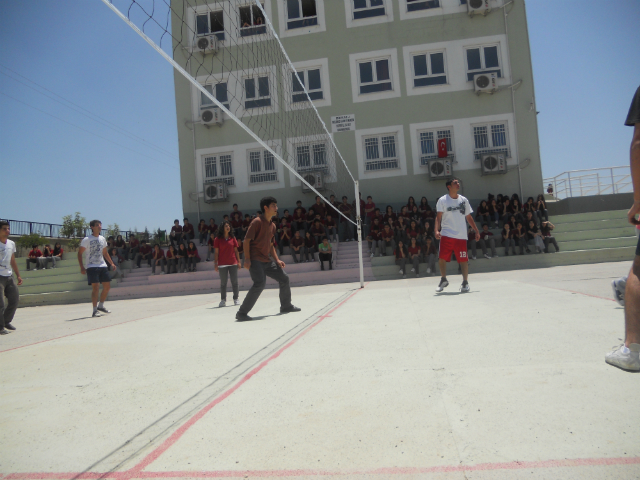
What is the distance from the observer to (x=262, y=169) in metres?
20.4

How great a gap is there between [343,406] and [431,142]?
59.8 feet

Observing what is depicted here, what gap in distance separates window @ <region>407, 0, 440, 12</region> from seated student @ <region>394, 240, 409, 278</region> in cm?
1103

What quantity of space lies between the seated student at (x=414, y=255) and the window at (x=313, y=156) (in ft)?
20.3

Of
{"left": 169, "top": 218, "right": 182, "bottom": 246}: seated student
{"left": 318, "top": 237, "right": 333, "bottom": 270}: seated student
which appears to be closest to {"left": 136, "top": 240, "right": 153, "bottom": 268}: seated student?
{"left": 169, "top": 218, "right": 182, "bottom": 246}: seated student

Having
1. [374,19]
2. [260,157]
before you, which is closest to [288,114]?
[260,157]

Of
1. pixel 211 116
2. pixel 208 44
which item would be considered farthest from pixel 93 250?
pixel 208 44

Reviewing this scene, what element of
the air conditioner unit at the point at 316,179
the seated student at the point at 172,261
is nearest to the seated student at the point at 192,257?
the seated student at the point at 172,261

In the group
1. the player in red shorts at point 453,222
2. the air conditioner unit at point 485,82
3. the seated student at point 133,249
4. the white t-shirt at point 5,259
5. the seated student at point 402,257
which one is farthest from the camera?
the seated student at point 133,249

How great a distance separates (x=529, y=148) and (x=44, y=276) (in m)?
19.9

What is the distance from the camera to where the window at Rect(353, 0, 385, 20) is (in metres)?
19.7

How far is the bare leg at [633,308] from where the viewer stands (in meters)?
2.48

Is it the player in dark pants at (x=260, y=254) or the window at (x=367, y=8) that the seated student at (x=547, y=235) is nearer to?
the window at (x=367, y=8)

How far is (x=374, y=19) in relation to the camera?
19.7 meters

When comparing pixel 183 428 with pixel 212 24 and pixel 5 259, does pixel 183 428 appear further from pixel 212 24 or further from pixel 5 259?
pixel 212 24
